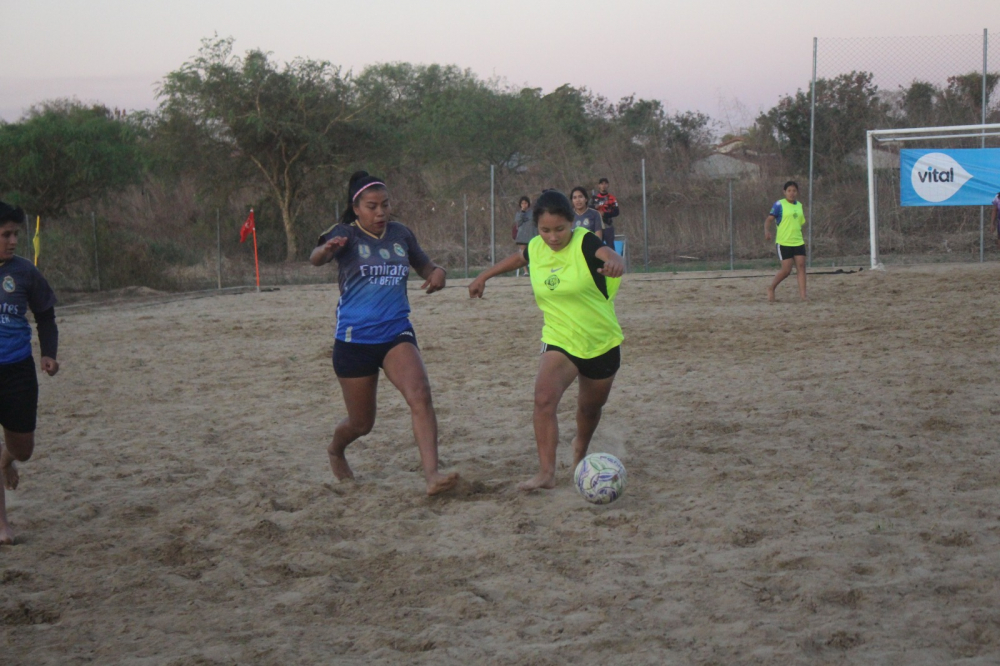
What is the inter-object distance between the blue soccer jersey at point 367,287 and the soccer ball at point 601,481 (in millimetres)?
1331

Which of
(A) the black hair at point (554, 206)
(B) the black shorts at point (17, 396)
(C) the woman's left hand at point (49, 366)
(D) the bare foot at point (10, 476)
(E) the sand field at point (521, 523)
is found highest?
(A) the black hair at point (554, 206)

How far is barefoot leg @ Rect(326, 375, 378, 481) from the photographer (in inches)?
221

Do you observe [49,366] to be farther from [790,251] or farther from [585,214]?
[790,251]

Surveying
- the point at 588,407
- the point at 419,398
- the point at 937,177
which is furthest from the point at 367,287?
the point at 937,177

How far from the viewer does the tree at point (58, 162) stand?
30859 millimetres

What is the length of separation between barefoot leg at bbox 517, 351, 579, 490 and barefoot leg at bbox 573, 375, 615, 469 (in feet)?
0.53

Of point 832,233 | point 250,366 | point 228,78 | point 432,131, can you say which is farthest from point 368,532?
point 432,131

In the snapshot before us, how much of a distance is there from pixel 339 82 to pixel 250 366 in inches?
897

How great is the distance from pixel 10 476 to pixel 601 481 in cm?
340

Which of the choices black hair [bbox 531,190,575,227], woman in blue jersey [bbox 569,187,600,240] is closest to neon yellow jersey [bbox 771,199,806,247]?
woman in blue jersey [bbox 569,187,600,240]

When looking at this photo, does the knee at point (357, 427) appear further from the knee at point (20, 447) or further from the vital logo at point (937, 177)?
the vital logo at point (937, 177)

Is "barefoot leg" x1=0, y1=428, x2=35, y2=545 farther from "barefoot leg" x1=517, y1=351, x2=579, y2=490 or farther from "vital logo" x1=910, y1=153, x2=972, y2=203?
"vital logo" x1=910, y1=153, x2=972, y2=203

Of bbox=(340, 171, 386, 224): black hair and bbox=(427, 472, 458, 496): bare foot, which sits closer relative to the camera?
bbox=(427, 472, 458, 496): bare foot

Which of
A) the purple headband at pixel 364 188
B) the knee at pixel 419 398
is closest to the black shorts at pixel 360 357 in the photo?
the knee at pixel 419 398
